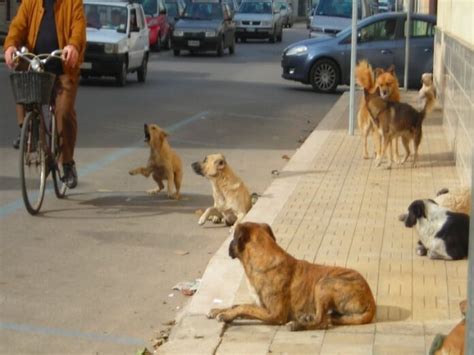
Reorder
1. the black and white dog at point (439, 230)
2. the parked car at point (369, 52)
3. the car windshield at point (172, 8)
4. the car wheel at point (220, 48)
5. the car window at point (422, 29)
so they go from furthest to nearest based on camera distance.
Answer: the car windshield at point (172, 8) → the car wheel at point (220, 48) → the car window at point (422, 29) → the parked car at point (369, 52) → the black and white dog at point (439, 230)

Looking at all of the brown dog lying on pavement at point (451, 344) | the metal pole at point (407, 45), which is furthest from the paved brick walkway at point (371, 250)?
the metal pole at point (407, 45)

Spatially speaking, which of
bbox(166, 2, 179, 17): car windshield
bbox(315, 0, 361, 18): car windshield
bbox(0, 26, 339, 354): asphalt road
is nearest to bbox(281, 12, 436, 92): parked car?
bbox(0, 26, 339, 354): asphalt road

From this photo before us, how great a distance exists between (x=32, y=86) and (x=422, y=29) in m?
Result: 16.4

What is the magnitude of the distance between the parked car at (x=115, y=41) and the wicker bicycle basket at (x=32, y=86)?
15.3 meters

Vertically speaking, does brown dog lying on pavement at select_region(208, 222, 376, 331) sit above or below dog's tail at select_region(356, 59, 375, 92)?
above

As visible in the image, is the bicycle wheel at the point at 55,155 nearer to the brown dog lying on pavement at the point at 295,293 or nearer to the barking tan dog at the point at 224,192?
the barking tan dog at the point at 224,192

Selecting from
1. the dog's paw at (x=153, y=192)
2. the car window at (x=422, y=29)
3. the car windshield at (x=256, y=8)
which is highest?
the dog's paw at (x=153, y=192)

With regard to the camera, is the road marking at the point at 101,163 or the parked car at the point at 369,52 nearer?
the road marking at the point at 101,163

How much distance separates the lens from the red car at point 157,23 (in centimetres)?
4000

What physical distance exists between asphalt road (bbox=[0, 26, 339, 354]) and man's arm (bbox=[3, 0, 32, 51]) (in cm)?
148

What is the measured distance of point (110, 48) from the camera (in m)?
25.3

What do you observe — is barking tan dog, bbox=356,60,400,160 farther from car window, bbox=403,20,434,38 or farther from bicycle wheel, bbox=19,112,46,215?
car window, bbox=403,20,434,38

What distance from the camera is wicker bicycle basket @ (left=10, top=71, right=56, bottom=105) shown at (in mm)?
10008

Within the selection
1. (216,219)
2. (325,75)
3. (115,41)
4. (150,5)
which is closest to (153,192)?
(216,219)
